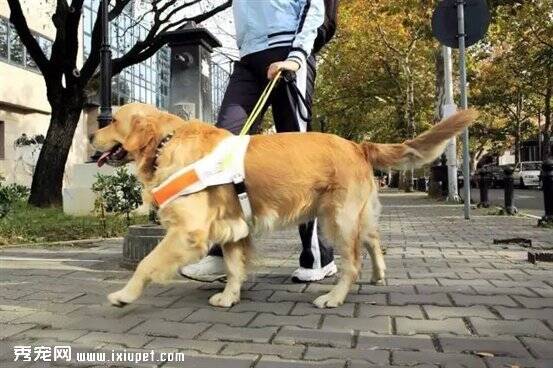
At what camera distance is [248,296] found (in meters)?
4.28

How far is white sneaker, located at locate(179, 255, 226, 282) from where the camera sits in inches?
175

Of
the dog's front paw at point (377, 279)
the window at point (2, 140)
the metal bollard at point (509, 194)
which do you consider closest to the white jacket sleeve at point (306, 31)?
the dog's front paw at point (377, 279)

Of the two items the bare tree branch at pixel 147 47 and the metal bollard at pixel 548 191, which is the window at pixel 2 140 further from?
the metal bollard at pixel 548 191

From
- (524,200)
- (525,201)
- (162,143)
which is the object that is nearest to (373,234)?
(162,143)

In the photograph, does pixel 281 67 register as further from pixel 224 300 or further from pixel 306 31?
pixel 224 300

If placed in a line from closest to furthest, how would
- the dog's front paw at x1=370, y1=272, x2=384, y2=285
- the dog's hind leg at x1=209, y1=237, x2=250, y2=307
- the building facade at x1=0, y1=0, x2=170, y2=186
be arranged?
1. the dog's hind leg at x1=209, y1=237, x2=250, y2=307
2. the dog's front paw at x1=370, y1=272, x2=384, y2=285
3. the building facade at x1=0, y1=0, x2=170, y2=186

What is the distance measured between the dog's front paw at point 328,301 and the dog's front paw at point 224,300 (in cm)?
53

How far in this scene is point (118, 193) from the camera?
29.8 feet

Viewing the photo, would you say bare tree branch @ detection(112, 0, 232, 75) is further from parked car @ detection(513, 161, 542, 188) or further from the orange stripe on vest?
parked car @ detection(513, 161, 542, 188)

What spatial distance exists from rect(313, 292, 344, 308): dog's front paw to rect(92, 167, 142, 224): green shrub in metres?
5.62

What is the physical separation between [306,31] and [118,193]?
5420 millimetres

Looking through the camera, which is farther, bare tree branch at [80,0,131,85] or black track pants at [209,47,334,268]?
bare tree branch at [80,0,131,85]

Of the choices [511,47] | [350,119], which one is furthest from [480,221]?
[350,119]

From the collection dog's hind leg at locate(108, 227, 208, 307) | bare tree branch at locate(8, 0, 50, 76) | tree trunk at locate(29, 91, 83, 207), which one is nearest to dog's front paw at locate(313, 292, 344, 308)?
dog's hind leg at locate(108, 227, 208, 307)
